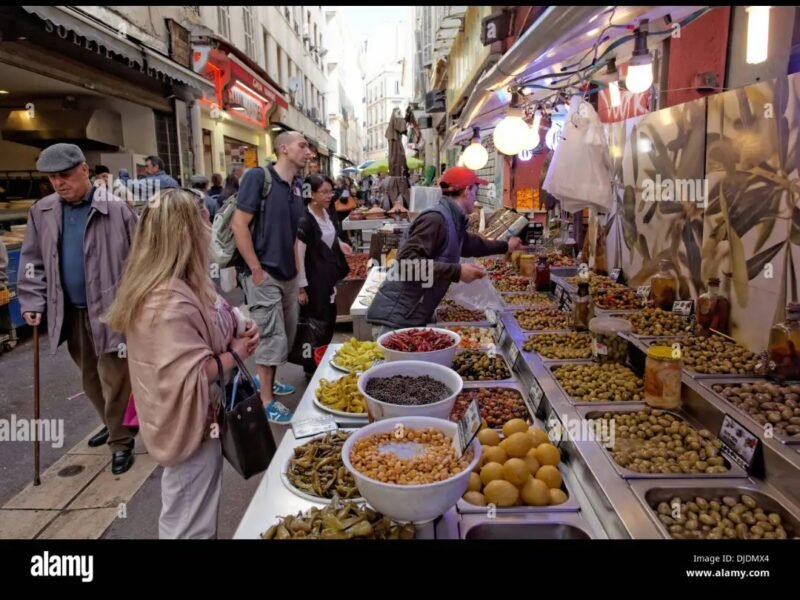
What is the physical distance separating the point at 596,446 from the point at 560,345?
1.38m

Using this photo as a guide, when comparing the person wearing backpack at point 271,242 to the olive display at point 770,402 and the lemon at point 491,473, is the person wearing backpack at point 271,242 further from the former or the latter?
the olive display at point 770,402

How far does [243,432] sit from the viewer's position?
239cm

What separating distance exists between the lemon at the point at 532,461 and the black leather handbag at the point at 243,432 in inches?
44.3

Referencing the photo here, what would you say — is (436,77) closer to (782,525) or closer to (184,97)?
(184,97)

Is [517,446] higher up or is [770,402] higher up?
[770,402]

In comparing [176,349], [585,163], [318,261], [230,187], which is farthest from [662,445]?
[230,187]

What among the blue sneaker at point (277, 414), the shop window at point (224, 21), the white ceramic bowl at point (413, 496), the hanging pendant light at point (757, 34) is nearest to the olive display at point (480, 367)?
the white ceramic bowl at point (413, 496)

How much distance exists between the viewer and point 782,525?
1.97 meters

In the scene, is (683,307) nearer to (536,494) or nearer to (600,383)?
(600,383)

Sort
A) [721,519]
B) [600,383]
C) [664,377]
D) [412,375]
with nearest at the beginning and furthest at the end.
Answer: [721,519]
[664,377]
[412,375]
[600,383]

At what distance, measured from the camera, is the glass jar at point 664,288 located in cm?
418

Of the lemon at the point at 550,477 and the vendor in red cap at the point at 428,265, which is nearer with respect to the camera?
the lemon at the point at 550,477

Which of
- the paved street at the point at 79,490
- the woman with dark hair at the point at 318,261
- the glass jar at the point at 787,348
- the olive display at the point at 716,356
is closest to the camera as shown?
the glass jar at the point at 787,348
